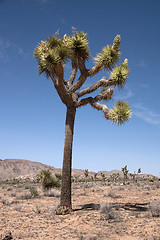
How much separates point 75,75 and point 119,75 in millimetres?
2373

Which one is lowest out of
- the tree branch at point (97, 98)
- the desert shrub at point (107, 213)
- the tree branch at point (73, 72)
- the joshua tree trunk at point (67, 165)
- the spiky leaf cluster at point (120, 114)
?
the desert shrub at point (107, 213)

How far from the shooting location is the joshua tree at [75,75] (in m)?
10.7

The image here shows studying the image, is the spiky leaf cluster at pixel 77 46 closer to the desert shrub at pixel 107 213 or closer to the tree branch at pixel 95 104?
the tree branch at pixel 95 104

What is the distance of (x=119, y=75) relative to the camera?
11.4 m

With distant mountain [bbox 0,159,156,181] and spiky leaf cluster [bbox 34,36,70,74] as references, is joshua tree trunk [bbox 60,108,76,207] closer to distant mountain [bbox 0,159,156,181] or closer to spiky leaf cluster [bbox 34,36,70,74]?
spiky leaf cluster [bbox 34,36,70,74]

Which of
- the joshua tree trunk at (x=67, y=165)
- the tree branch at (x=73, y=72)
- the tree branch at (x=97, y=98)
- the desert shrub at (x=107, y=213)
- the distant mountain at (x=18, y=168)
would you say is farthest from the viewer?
the distant mountain at (x=18, y=168)

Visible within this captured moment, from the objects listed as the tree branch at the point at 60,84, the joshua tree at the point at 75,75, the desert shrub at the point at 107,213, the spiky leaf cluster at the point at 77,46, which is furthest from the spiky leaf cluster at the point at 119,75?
the desert shrub at the point at 107,213

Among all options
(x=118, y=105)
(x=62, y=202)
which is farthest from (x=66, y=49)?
(x=62, y=202)

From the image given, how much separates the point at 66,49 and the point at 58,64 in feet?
3.19

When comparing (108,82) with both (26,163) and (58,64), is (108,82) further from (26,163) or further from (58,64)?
(26,163)

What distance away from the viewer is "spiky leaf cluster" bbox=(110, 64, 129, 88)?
1138 cm

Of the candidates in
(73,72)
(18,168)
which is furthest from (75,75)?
(18,168)

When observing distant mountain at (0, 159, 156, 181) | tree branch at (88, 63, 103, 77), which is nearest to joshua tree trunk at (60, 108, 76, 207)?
tree branch at (88, 63, 103, 77)

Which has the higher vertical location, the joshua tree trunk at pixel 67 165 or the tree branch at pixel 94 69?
the tree branch at pixel 94 69
